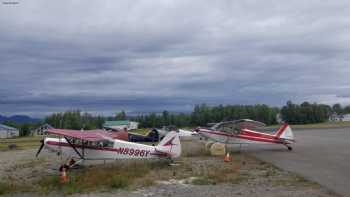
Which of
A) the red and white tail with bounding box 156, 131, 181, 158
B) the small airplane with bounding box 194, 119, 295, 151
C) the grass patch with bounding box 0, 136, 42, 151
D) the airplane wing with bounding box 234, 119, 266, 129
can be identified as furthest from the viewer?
the grass patch with bounding box 0, 136, 42, 151

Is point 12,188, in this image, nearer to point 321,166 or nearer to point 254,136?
point 321,166

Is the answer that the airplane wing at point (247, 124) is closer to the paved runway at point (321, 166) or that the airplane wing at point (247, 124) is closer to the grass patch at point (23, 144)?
the paved runway at point (321, 166)

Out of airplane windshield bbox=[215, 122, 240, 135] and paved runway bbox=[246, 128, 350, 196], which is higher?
airplane windshield bbox=[215, 122, 240, 135]

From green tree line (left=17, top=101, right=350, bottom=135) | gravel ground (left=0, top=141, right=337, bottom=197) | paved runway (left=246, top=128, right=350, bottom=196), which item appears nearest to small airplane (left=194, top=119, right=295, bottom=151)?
paved runway (left=246, top=128, right=350, bottom=196)

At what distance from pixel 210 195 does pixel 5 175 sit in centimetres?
944

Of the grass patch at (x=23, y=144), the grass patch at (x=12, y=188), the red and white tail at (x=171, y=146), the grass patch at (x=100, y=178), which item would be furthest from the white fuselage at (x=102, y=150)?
the grass patch at (x=23, y=144)

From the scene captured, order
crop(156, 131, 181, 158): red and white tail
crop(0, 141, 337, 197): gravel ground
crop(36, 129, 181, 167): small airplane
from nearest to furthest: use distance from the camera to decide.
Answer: crop(0, 141, 337, 197): gravel ground
crop(36, 129, 181, 167): small airplane
crop(156, 131, 181, 158): red and white tail

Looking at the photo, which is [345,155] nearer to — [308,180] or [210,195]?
[308,180]

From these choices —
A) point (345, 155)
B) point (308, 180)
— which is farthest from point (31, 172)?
point (345, 155)

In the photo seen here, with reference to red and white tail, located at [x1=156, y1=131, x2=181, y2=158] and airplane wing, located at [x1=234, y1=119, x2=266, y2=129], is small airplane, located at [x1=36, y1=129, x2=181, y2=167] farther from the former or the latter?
airplane wing, located at [x1=234, y1=119, x2=266, y2=129]

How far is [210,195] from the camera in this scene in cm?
1067

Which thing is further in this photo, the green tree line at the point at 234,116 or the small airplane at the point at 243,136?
the green tree line at the point at 234,116

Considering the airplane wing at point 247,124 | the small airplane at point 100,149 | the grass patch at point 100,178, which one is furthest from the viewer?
the airplane wing at point 247,124

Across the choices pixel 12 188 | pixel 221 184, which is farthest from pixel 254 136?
pixel 12 188
